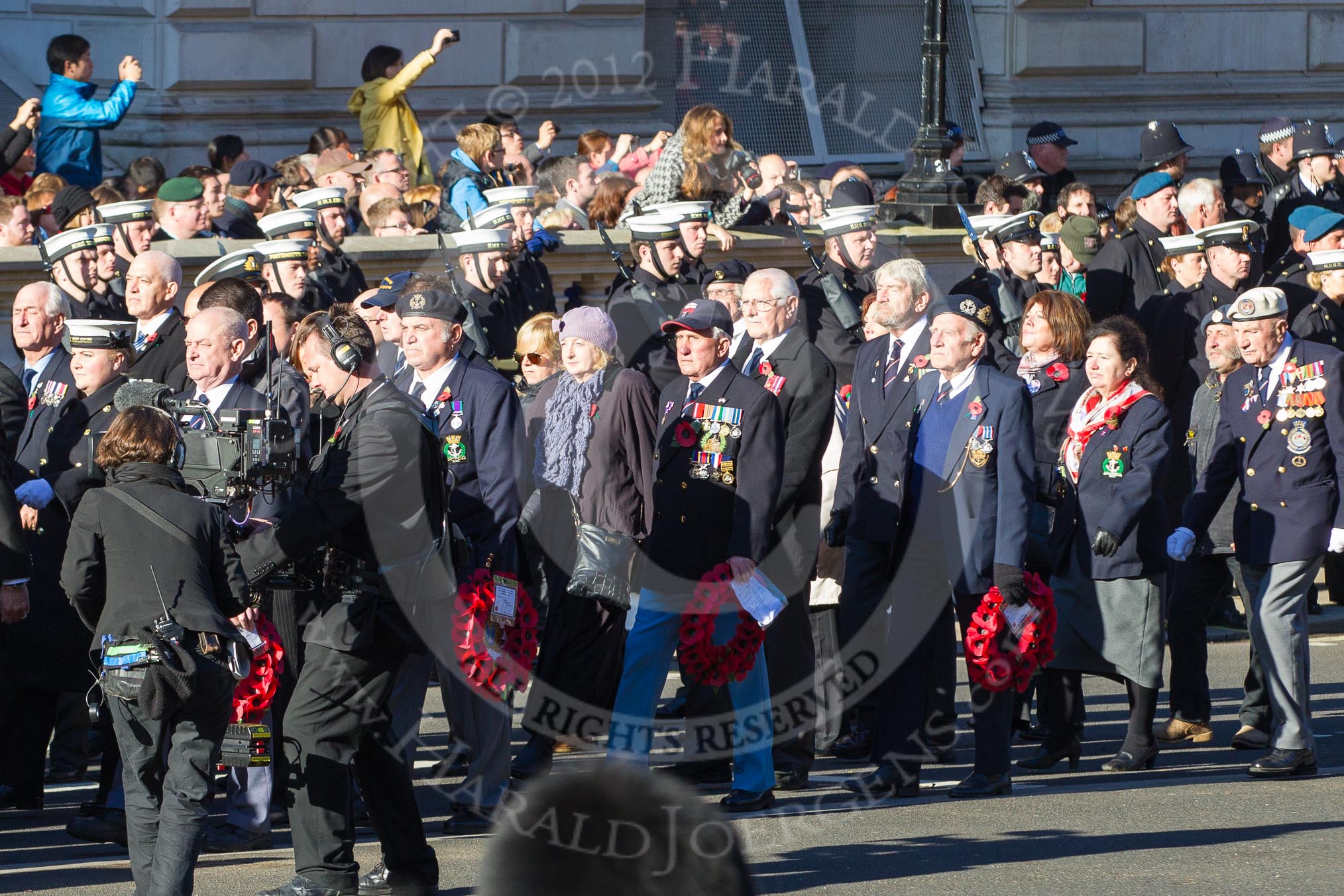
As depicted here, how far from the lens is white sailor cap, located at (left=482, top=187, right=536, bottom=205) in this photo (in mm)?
10953

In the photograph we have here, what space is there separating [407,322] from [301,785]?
194 cm

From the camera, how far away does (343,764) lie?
6109 mm

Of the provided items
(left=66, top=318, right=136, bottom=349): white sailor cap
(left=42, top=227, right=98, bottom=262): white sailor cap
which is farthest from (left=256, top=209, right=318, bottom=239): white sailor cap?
Result: (left=66, top=318, right=136, bottom=349): white sailor cap

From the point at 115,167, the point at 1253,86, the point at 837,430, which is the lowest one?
the point at 837,430

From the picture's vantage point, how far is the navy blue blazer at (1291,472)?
802 centimetres

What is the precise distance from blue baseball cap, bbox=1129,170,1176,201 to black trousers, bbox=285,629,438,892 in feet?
A: 22.8

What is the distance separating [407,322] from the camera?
24.3 ft

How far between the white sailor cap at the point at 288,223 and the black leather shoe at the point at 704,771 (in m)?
3.74

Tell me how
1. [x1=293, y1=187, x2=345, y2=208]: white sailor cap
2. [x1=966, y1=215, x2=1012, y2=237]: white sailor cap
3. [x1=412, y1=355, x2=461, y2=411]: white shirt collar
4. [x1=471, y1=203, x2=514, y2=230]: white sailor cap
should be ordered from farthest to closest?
[x1=966, y1=215, x2=1012, y2=237]: white sailor cap
[x1=293, y1=187, x2=345, y2=208]: white sailor cap
[x1=471, y1=203, x2=514, y2=230]: white sailor cap
[x1=412, y1=355, x2=461, y2=411]: white shirt collar

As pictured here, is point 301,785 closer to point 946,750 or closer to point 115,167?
point 946,750

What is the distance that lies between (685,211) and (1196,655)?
11.0 ft

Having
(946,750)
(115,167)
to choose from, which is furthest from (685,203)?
(115,167)

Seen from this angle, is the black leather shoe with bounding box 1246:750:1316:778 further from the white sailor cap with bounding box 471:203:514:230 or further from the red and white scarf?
the white sailor cap with bounding box 471:203:514:230

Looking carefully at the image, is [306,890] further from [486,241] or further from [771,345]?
[486,241]
